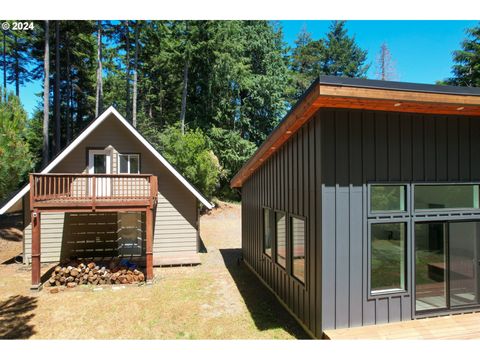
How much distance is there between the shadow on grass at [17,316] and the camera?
525 cm

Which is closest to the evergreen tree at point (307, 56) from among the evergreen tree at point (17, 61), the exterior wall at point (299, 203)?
the evergreen tree at point (17, 61)

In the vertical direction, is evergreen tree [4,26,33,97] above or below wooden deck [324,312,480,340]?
above

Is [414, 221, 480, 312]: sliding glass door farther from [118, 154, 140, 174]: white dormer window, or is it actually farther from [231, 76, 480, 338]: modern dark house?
[118, 154, 140, 174]: white dormer window

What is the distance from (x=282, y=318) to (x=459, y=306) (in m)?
3.14

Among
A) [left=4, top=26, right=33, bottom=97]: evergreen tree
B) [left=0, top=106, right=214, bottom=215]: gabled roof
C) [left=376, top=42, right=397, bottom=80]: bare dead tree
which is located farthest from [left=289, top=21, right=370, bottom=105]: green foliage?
[left=0, top=106, right=214, bottom=215]: gabled roof

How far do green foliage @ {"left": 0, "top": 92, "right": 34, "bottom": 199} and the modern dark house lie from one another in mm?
12033

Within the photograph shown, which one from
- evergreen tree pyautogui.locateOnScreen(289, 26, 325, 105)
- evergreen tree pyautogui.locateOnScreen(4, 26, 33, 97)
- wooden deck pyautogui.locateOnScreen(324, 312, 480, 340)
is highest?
evergreen tree pyautogui.locateOnScreen(289, 26, 325, 105)

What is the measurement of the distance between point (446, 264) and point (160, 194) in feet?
29.3

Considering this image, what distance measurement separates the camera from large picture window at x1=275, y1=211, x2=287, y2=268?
6.23 metres

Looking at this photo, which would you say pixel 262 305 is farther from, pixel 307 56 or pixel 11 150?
pixel 307 56

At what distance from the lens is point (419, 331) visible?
14.0 feet

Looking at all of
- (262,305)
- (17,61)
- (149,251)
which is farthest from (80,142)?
(17,61)

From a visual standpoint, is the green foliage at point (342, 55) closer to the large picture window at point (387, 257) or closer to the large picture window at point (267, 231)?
the large picture window at point (267, 231)

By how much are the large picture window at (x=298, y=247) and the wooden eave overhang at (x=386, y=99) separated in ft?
6.47
